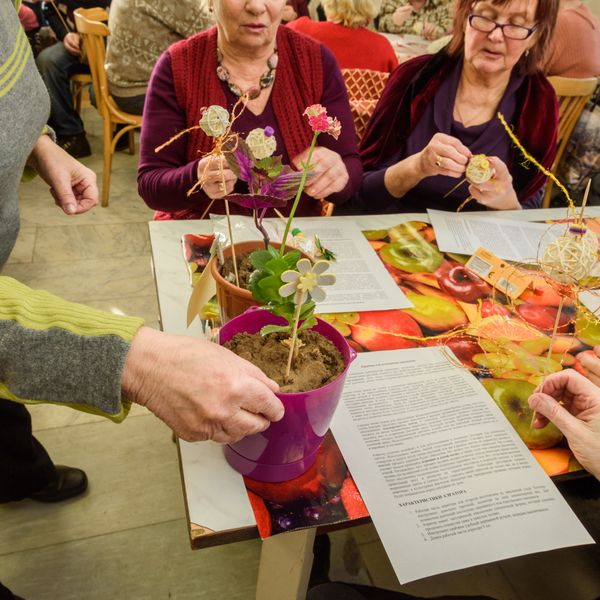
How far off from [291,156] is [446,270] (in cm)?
56

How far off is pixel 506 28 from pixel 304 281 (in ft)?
4.15

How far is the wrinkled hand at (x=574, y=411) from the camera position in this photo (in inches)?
28.9

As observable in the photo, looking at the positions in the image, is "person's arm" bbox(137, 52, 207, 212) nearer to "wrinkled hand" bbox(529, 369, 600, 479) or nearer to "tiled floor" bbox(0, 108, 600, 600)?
"tiled floor" bbox(0, 108, 600, 600)

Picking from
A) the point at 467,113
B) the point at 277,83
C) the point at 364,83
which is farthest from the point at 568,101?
the point at 277,83

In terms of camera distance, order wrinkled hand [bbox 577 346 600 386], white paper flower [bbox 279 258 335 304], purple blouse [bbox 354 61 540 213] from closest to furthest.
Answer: white paper flower [bbox 279 258 335 304]
wrinkled hand [bbox 577 346 600 386]
purple blouse [bbox 354 61 540 213]

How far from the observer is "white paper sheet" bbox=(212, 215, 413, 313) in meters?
1.04

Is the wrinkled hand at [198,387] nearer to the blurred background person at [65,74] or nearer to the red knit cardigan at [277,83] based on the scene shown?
the red knit cardigan at [277,83]

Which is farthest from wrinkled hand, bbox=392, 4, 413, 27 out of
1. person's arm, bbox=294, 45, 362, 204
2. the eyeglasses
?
person's arm, bbox=294, 45, 362, 204

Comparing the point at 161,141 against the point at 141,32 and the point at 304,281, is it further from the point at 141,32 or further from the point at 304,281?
the point at 141,32

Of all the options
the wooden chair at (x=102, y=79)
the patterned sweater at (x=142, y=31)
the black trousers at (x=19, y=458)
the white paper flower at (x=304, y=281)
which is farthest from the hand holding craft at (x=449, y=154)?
the wooden chair at (x=102, y=79)

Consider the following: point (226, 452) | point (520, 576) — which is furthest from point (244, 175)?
point (520, 576)

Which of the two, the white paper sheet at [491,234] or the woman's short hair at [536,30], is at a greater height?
the woman's short hair at [536,30]

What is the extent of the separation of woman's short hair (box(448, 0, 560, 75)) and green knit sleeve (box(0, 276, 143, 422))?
1411mm

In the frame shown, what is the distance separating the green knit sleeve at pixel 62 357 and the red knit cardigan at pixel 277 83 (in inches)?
32.6
